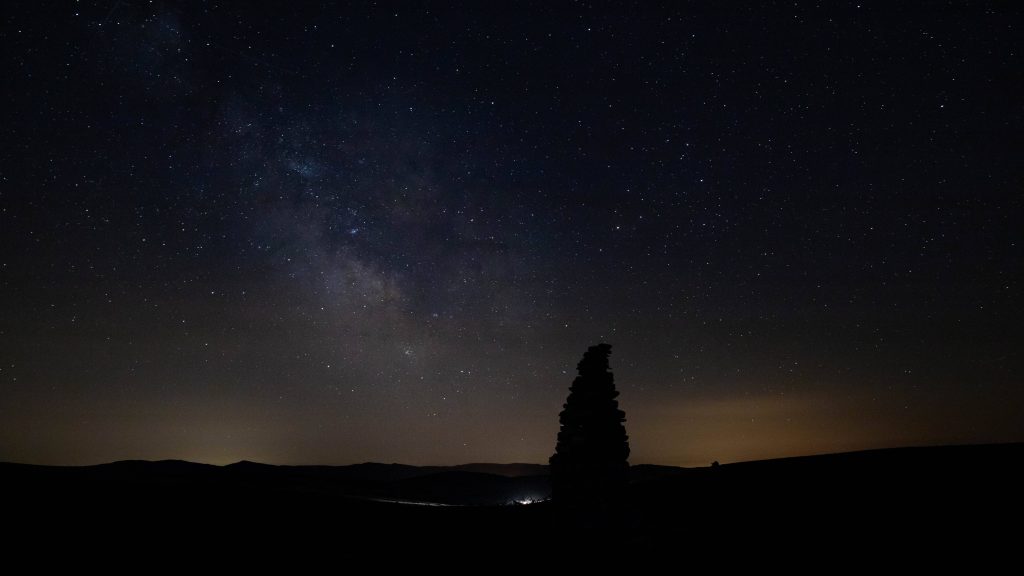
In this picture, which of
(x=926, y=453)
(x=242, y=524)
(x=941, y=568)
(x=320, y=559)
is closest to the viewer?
(x=941, y=568)

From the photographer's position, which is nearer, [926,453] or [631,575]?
[631,575]

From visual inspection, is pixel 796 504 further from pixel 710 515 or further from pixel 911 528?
pixel 911 528

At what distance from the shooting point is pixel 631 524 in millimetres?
21719

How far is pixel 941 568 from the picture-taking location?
13398 millimetres

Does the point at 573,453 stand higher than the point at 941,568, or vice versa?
the point at 573,453

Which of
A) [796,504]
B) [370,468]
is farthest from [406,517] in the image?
[370,468]

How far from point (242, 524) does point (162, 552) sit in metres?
5.29

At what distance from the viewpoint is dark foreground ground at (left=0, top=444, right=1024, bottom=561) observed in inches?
617

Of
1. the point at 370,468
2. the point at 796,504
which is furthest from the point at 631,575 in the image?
the point at 370,468

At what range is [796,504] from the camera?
2034 cm

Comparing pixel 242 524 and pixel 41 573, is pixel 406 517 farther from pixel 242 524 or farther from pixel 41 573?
pixel 41 573

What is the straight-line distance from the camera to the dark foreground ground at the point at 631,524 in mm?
15672

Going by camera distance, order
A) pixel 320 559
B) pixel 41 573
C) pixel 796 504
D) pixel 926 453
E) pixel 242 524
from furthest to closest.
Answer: pixel 926 453 < pixel 242 524 < pixel 796 504 < pixel 320 559 < pixel 41 573

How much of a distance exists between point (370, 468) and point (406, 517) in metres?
156
